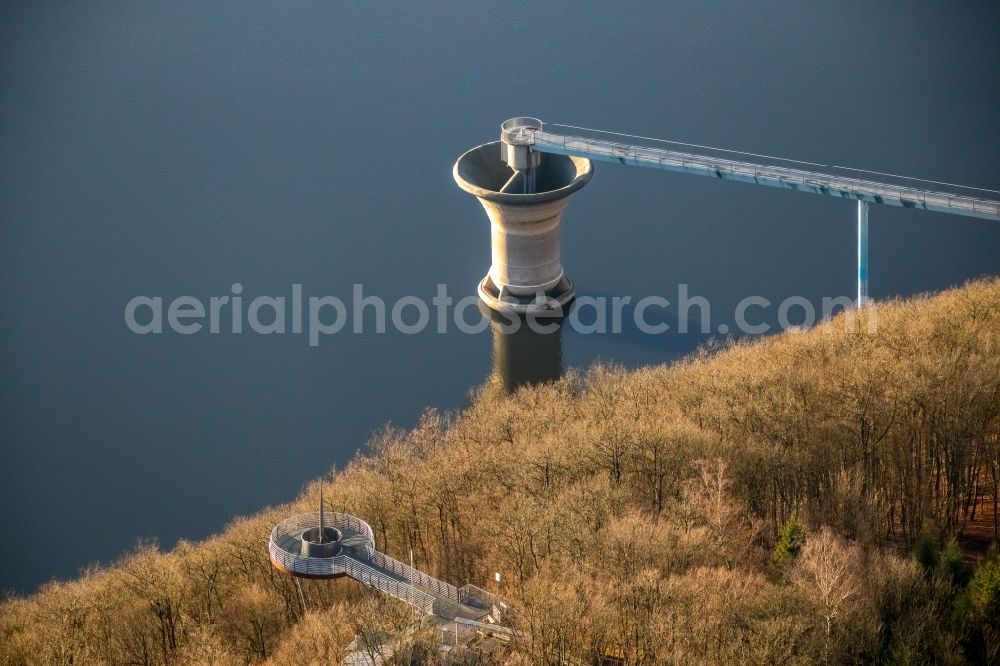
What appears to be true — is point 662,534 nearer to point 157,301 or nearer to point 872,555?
point 872,555

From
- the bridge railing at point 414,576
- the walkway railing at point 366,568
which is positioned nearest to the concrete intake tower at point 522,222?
the walkway railing at point 366,568

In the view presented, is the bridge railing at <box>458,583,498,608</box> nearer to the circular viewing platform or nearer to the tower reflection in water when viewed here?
the circular viewing platform

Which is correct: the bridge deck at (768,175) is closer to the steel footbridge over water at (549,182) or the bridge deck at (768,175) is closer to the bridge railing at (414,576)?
the steel footbridge over water at (549,182)

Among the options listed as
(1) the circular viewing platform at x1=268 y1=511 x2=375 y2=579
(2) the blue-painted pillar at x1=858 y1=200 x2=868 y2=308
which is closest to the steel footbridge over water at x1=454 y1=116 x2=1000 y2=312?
(2) the blue-painted pillar at x1=858 y1=200 x2=868 y2=308

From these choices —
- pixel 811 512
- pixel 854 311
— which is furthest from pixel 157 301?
pixel 811 512

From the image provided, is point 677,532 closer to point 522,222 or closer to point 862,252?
point 862,252

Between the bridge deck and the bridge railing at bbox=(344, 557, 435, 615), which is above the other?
the bridge deck

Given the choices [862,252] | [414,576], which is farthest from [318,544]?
[862,252]

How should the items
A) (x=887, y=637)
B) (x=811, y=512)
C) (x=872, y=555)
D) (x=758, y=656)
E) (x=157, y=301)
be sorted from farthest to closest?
(x=157, y=301) < (x=811, y=512) < (x=872, y=555) < (x=887, y=637) < (x=758, y=656)
